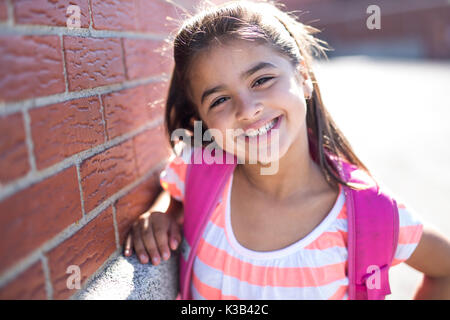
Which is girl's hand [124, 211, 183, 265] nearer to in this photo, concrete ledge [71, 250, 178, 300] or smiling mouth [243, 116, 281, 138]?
→ concrete ledge [71, 250, 178, 300]

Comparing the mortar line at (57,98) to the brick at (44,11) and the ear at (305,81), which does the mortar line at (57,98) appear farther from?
the ear at (305,81)

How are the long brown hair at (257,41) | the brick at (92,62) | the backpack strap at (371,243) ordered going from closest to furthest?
the brick at (92,62) → the backpack strap at (371,243) → the long brown hair at (257,41)

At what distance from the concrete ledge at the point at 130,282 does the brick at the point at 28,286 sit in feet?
0.64

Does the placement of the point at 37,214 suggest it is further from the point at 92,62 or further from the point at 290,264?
the point at 290,264

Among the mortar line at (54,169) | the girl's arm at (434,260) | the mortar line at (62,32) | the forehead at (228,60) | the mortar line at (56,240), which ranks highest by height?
the mortar line at (62,32)

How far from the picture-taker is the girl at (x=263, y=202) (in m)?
1.62

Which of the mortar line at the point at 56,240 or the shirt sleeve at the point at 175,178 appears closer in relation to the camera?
the mortar line at the point at 56,240

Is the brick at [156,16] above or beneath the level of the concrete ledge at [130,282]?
above

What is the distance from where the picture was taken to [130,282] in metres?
1.41

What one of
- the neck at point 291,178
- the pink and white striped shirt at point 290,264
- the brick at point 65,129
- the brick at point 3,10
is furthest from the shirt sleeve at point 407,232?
the brick at point 3,10

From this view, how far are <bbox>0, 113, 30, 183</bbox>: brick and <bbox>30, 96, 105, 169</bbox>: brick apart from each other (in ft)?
0.15

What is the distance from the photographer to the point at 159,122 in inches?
79.8
